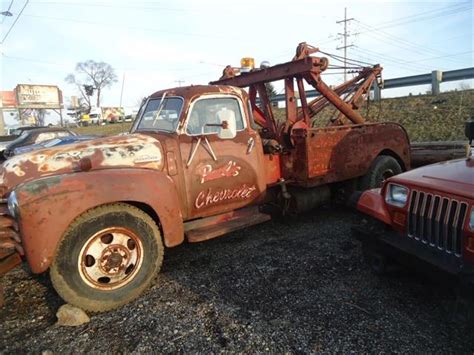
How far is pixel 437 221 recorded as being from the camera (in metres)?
2.71

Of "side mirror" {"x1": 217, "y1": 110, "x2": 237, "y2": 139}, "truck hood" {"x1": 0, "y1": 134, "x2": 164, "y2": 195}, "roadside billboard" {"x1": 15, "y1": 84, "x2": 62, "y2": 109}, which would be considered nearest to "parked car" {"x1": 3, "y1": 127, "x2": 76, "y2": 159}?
"truck hood" {"x1": 0, "y1": 134, "x2": 164, "y2": 195}

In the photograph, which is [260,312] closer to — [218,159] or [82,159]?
[218,159]

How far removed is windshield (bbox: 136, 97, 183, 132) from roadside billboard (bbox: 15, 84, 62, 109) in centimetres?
4829

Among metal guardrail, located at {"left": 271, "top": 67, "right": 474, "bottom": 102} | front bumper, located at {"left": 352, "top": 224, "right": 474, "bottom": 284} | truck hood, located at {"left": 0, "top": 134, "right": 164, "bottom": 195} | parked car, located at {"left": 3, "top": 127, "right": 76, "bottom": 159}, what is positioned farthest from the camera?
metal guardrail, located at {"left": 271, "top": 67, "right": 474, "bottom": 102}

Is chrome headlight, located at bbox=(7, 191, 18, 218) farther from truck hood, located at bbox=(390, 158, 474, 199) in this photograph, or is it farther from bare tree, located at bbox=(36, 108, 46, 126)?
bare tree, located at bbox=(36, 108, 46, 126)

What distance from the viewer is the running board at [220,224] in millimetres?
4082

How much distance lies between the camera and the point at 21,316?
331 centimetres

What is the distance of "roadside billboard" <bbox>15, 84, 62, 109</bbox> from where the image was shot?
4503 centimetres

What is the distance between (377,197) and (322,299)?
42.9 inches

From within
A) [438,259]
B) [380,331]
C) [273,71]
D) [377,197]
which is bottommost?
[380,331]

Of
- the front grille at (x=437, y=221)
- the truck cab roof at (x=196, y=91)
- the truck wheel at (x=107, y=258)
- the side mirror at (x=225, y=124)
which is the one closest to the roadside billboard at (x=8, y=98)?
the truck cab roof at (x=196, y=91)

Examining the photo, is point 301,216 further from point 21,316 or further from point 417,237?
point 21,316

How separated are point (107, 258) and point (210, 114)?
6.72ft

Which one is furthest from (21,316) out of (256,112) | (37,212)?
(256,112)
